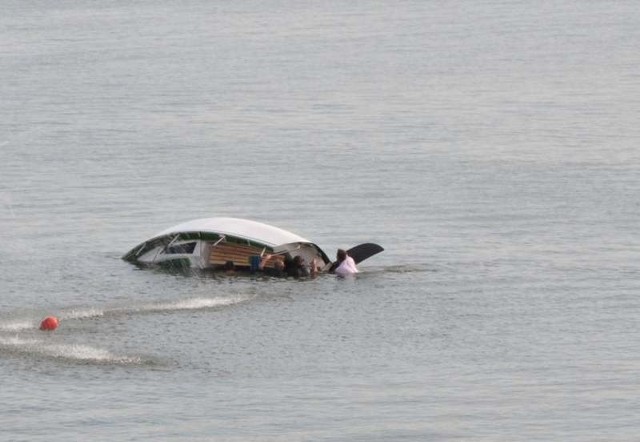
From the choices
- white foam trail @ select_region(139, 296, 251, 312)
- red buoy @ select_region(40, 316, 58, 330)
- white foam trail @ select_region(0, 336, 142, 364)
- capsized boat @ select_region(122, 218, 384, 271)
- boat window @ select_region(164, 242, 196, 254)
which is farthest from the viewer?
boat window @ select_region(164, 242, 196, 254)

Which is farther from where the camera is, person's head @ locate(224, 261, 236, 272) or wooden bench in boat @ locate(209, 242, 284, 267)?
person's head @ locate(224, 261, 236, 272)

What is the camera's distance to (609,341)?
282ft

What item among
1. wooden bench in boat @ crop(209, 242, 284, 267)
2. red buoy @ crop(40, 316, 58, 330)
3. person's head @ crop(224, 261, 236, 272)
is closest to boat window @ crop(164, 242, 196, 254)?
wooden bench in boat @ crop(209, 242, 284, 267)

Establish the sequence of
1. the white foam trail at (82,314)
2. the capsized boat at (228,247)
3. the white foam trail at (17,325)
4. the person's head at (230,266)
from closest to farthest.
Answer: the white foam trail at (17,325) → the white foam trail at (82,314) → the capsized boat at (228,247) → the person's head at (230,266)

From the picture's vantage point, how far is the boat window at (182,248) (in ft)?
329

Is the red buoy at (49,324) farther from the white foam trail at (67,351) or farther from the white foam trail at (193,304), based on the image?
the white foam trail at (193,304)

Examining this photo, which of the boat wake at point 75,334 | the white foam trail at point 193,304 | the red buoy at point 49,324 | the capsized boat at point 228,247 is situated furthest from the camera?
the capsized boat at point 228,247

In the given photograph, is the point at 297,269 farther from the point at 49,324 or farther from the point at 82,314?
the point at 49,324

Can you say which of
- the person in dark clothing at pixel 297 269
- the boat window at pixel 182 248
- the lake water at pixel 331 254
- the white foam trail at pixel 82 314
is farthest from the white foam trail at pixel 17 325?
the person in dark clothing at pixel 297 269

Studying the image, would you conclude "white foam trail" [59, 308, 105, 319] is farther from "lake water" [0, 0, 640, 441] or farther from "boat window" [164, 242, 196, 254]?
"boat window" [164, 242, 196, 254]

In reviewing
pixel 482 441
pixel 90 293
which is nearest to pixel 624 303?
pixel 482 441

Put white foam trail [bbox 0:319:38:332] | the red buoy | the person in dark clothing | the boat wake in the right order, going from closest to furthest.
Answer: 1. the boat wake
2. the red buoy
3. white foam trail [bbox 0:319:38:332]
4. the person in dark clothing

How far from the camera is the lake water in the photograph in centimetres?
7525

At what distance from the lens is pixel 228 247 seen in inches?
3915
